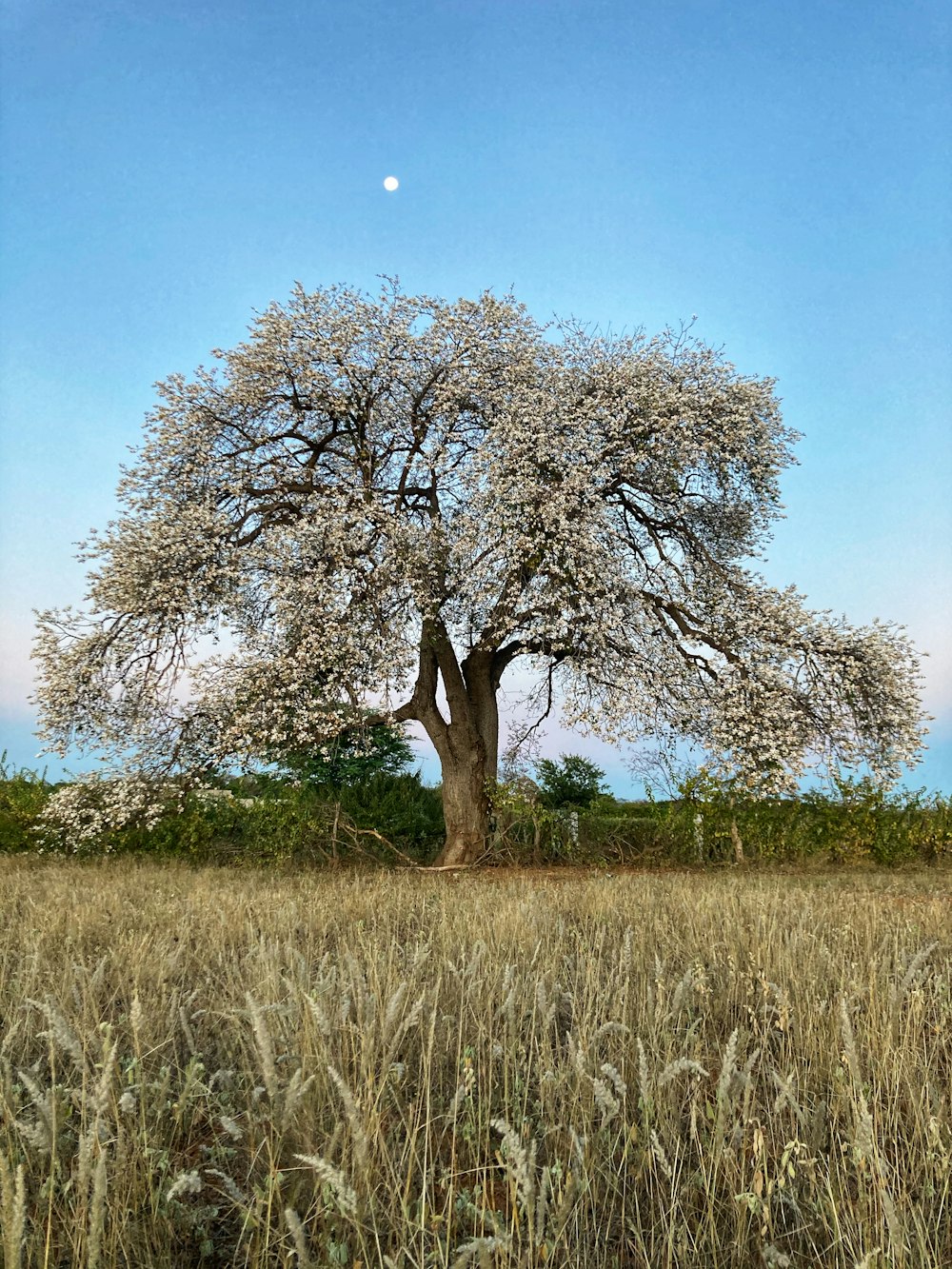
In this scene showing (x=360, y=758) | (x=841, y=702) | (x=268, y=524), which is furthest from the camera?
(x=360, y=758)

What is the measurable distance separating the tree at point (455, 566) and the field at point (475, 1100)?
361 inches

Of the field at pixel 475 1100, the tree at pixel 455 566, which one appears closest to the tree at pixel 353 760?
the tree at pixel 455 566

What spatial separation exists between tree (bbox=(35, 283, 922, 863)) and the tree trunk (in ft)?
0.15

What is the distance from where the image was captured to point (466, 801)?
18562 millimetres

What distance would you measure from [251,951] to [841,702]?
14.0 meters

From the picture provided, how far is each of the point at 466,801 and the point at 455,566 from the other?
16.4 feet

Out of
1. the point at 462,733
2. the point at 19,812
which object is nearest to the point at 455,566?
the point at 462,733

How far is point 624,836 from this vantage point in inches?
742

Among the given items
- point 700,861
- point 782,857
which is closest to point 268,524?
point 700,861

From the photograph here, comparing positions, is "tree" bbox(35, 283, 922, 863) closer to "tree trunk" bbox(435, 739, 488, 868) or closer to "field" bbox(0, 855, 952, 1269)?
"tree trunk" bbox(435, 739, 488, 868)

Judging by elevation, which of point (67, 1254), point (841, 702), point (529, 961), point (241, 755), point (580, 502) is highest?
point (580, 502)

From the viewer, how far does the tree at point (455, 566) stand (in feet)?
53.7

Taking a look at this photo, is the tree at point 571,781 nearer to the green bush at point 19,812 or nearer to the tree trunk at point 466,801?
the tree trunk at point 466,801

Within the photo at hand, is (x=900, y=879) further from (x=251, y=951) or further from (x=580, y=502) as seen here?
(x=251, y=951)
